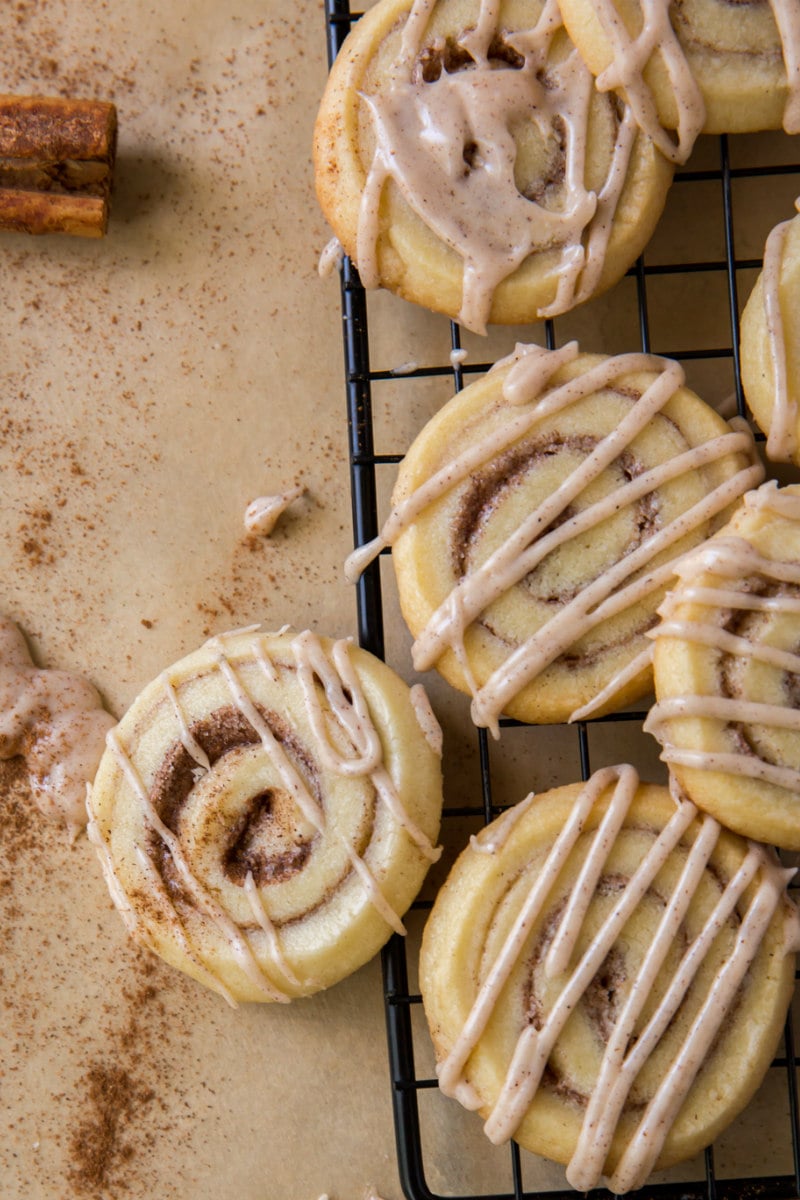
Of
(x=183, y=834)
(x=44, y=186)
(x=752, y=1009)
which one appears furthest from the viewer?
(x=44, y=186)

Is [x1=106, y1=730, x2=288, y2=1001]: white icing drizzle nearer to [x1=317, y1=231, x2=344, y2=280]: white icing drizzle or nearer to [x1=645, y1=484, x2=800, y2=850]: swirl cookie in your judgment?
[x1=645, y1=484, x2=800, y2=850]: swirl cookie

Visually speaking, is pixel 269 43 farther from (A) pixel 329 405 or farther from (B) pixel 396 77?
(A) pixel 329 405

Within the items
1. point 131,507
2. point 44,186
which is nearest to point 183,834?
point 131,507

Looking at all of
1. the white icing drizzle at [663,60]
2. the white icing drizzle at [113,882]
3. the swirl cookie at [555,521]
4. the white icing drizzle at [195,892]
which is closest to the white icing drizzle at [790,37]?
the white icing drizzle at [663,60]

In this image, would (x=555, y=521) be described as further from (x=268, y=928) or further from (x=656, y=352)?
(x=268, y=928)

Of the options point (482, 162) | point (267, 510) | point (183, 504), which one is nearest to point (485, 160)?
point (482, 162)

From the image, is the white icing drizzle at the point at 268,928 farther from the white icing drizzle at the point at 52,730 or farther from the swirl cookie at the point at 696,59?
the swirl cookie at the point at 696,59
